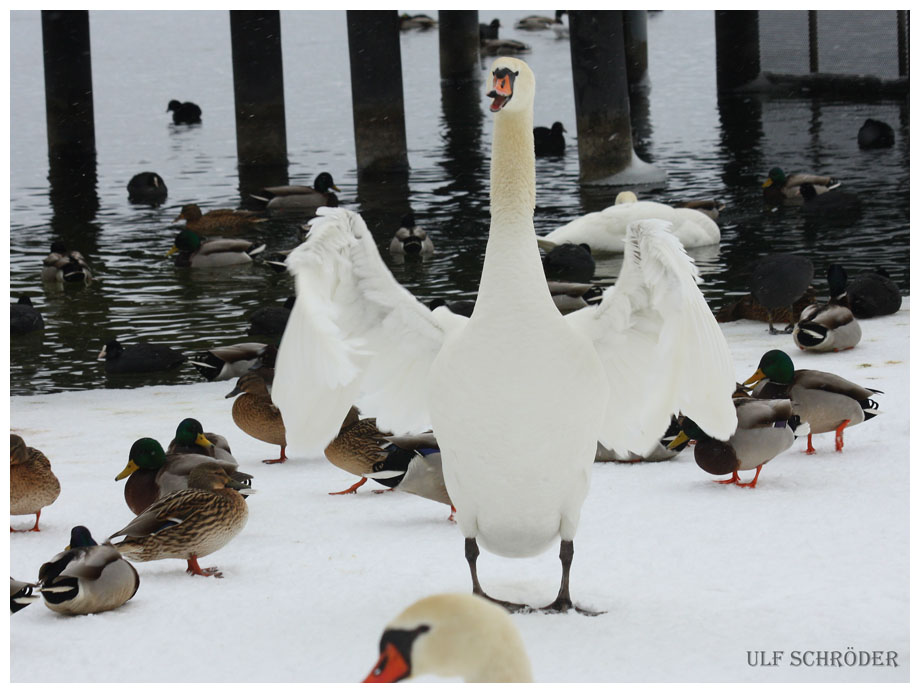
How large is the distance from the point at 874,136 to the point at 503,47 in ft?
67.8

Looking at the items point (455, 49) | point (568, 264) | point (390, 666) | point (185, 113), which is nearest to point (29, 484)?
point (390, 666)

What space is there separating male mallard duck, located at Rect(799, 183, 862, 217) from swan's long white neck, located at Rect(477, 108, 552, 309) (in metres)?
11.4

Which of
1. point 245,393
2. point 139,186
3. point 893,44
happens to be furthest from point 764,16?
point 245,393

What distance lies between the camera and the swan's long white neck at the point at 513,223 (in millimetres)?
4285

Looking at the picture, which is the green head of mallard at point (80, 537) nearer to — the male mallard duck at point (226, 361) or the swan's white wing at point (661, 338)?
the swan's white wing at point (661, 338)

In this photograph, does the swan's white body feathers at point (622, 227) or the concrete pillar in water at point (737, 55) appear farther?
the concrete pillar in water at point (737, 55)

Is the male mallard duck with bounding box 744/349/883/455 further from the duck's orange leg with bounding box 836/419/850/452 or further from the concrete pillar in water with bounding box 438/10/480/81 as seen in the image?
the concrete pillar in water with bounding box 438/10/480/81

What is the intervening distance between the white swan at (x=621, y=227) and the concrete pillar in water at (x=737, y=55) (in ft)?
49.9

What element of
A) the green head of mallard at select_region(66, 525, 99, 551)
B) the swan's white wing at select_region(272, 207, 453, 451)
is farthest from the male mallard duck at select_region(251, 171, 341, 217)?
the green head of mallard at select_region(66, 525, 99, 551)

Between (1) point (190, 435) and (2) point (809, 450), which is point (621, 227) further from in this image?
(1) point (190, 435)

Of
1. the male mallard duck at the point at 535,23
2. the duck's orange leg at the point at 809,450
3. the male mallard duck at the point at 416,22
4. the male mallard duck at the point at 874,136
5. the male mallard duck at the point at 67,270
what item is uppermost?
the male mallard duck at the point at 416,22

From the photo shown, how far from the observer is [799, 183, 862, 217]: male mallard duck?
15273 mm

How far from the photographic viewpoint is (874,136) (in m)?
20.1

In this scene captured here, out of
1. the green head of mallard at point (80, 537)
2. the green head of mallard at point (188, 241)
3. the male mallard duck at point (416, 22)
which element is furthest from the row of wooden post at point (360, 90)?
the male mallard duck at point (416, 22)
